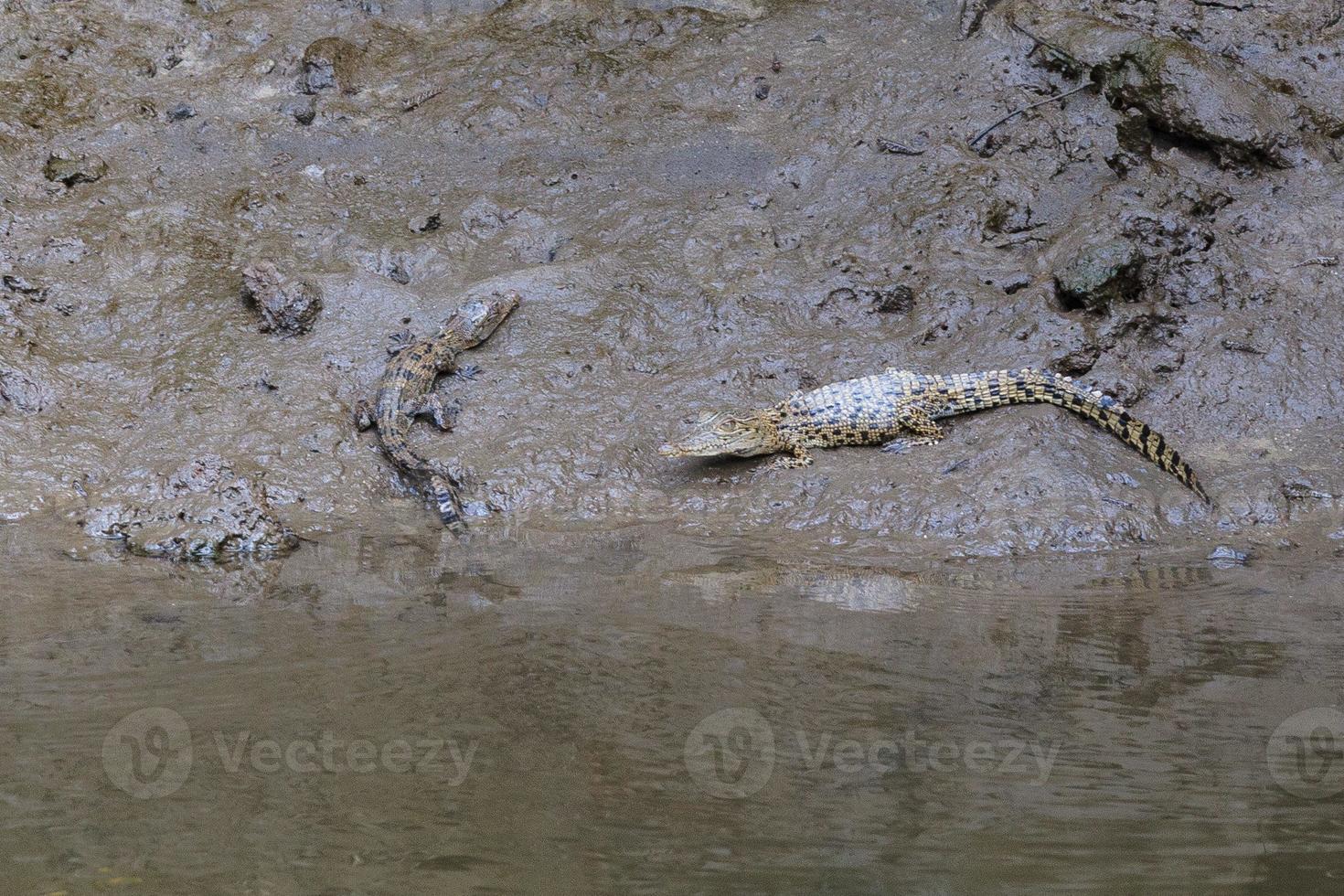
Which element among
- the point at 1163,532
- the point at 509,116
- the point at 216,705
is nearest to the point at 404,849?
the point at 216,705

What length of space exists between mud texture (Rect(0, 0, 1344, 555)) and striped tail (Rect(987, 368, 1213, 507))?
123 millimetres

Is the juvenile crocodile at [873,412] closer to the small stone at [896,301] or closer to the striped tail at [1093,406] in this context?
the striped tail at [1093,406]

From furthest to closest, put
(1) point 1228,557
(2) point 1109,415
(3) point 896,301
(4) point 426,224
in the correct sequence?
(4) point 426,224 < (3) point 896,301 < (2) point 1109,415 < (1) point 1228,557

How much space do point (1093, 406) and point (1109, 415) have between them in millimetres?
113

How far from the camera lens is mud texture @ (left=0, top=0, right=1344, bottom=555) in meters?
7.28

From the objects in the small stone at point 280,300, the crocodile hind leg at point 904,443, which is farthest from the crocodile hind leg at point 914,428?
the small stone at point 280,300

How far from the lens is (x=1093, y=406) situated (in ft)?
23.9

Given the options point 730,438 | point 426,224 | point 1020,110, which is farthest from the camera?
point 1020,110

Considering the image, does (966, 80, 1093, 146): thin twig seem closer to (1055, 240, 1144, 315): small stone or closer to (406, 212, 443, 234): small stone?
(1055, 240, 1144, 315): small stone

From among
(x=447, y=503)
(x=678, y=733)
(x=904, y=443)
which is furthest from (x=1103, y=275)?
(x=678, y=733)

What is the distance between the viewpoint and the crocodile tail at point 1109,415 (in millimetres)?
6918

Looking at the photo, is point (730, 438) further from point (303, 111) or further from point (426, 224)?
point (303, 111)

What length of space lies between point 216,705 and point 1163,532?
505 centimetres

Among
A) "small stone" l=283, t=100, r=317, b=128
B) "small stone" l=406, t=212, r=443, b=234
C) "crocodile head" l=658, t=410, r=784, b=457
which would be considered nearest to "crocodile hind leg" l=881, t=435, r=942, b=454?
"crocodile head" l=658, t=410, r=784, b=457
